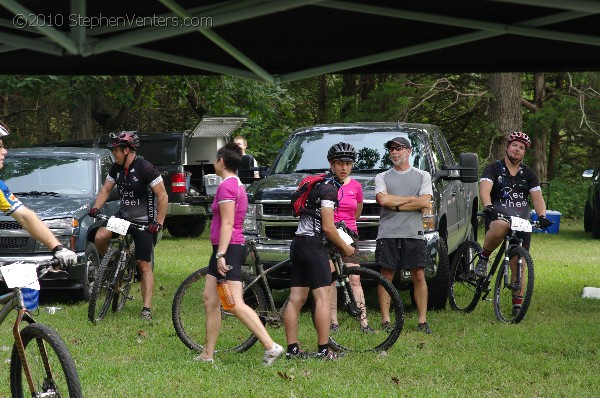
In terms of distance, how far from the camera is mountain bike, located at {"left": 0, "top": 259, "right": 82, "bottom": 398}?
5.29 metres

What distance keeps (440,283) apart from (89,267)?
4.03 m

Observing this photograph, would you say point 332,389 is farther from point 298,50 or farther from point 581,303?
point 581,303

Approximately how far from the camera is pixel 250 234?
11117 millimetres

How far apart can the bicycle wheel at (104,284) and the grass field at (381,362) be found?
0.13 m

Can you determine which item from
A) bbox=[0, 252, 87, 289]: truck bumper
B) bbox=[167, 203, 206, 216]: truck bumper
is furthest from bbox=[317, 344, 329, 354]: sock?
bbox=[167, 203, 206, 216]: truck bumper

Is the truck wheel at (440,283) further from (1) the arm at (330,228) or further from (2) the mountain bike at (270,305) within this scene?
(1) the arm at (330,228)

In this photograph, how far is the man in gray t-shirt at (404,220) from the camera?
9.80m

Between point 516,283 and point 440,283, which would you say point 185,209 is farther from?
point 516,283

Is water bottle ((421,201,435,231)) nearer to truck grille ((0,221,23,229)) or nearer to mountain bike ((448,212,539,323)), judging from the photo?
mountain bike ((448,212,539,323))

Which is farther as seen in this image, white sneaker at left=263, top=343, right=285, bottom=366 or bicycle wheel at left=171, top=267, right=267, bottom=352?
bicycle wheel at left=171, top=267, right=267, bottom=352

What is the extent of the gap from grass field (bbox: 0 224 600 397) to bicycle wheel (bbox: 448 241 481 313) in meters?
0.14

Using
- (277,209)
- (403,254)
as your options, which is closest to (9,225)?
(277,209)

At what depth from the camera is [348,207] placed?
32.2ft

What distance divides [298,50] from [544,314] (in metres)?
3.91
